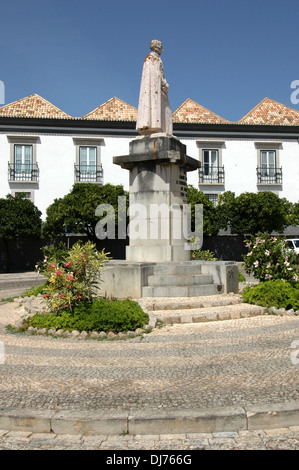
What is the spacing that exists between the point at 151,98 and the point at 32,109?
890 inches

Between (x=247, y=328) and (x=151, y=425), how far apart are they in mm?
4129

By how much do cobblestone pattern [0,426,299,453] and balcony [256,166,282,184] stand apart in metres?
31.1

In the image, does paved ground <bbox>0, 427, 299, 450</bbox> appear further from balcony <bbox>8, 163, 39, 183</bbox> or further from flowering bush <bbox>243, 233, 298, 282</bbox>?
balcony <bbox>8, 163, 39, 183</bbox>

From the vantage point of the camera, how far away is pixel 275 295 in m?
8.80

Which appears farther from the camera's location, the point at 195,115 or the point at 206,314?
the point at 195,115

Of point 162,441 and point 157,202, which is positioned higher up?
point 157,202

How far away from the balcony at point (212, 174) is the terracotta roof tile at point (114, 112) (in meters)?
6.79

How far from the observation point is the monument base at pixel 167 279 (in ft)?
31.7

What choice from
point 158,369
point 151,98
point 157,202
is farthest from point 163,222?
point 158,369

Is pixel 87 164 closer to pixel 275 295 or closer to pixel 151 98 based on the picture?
pixel 151 98

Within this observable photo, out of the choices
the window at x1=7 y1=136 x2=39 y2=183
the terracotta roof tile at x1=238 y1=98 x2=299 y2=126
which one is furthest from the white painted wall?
the terracotta roof tile at x1=238 y1=98 x2=299 y2=126

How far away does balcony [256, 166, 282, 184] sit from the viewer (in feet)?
109

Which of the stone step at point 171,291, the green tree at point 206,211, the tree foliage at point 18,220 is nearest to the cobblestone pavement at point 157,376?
the stone step at point 171,291

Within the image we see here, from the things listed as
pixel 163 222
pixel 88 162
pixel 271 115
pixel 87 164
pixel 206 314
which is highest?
pixel 271 115
